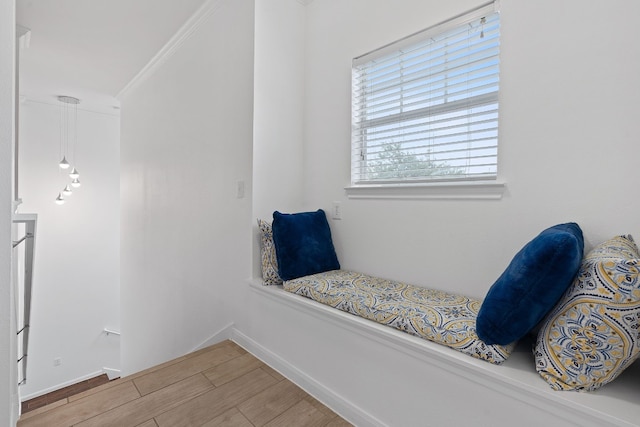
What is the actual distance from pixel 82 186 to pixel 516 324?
6.23 meters

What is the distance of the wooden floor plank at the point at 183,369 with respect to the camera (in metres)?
1.76

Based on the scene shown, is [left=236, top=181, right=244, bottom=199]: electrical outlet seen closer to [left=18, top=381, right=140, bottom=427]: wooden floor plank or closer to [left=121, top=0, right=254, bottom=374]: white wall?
[left=121, top=0, right=254, bottom=374]: white wall

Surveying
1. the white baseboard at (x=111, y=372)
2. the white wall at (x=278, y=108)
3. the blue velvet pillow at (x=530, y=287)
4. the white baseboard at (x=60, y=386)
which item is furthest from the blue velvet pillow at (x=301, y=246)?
the white baseboard at (x=60, y=386)

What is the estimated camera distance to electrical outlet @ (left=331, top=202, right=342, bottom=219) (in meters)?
2.26

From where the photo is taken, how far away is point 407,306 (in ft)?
4.80

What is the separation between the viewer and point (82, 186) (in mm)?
5145

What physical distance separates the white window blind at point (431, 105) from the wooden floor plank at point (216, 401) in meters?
1.41

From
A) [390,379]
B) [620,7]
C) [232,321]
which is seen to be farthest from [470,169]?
[232,321]

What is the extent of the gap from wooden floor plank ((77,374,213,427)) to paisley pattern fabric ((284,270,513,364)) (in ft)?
2.42

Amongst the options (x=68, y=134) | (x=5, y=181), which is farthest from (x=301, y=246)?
(x=68, y=134)

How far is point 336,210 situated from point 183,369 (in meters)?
1.42

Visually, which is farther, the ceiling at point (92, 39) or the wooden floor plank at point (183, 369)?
the ceiling at point (92, 39)

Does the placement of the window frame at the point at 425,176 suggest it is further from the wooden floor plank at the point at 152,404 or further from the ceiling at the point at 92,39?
the ceiling at the point at 92,39

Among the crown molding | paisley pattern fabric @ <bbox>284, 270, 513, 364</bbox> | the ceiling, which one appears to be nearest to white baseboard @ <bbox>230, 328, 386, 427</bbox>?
paisley pattern fabric @ <bbox>284, 270, 513, 364</bbox>
